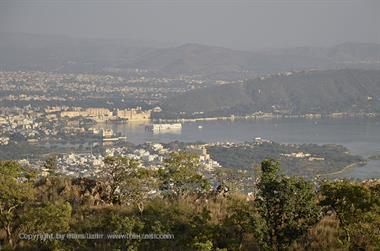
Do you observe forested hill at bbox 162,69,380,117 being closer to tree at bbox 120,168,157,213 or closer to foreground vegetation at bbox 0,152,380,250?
tree at bbox 120,168,157,213

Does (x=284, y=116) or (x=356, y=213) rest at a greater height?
(x=356, y=213)

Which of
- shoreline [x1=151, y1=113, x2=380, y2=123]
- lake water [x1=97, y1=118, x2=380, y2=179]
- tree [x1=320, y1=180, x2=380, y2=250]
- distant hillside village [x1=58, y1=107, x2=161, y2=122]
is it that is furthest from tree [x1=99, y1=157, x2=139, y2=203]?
shoreline [x1=151, y1=113, x2=380, y2=123]

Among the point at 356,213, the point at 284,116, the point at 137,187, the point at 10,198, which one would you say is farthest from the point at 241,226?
the point at 284,116

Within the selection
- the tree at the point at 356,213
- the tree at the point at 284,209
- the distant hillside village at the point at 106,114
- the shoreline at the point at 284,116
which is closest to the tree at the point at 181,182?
the tree at the point at 284,209

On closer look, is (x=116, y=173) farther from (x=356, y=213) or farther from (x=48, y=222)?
(x=356, y=213)

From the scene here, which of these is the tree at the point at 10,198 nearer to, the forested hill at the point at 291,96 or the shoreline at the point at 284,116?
the shoreline at the point at 284,116

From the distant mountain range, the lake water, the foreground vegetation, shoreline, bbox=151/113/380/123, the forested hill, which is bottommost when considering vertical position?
the lake water
